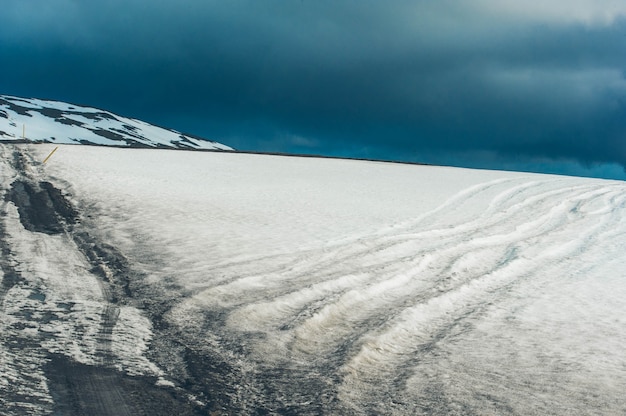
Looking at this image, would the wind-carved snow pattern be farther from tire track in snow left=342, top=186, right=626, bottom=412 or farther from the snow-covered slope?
tire track in snow left=342, top=186, right=626, bottom=412

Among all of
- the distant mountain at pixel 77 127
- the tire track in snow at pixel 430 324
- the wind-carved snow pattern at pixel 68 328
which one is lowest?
the wind-carved snow pattern at pixel 68 328

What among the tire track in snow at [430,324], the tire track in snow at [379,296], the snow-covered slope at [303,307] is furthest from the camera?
the tire track in snow at [379,296]

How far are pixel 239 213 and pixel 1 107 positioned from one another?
15683cm

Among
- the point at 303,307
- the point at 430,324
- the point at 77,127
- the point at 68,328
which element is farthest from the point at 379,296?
the point at 77,127

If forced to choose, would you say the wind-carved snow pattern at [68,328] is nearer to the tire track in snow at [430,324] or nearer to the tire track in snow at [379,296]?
the tire track in snow at [379,296]

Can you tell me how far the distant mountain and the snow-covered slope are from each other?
361 ft

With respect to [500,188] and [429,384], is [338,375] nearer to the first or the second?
[429,384]

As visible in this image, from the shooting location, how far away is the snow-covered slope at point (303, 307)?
572cm

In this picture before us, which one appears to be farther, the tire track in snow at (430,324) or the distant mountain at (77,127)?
the distant mountain at (77,127)

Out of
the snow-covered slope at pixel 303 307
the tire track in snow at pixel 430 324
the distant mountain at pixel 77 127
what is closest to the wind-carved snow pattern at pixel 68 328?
the snow-covered slope at pixel 303 307

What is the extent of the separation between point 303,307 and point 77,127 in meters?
152

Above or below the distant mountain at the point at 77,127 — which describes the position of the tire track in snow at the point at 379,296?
below

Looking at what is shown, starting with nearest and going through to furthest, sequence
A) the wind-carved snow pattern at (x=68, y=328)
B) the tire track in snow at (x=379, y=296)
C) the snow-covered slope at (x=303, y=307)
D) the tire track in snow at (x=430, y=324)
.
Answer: the wind-carved snow pattern at (x=68, y=328)
the snow-covered slope at (x=303, y=307)
the tire track in snow at (x=430, y=324)
the tire track in snow at (x=379, y=296)

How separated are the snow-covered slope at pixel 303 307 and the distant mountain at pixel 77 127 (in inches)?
4326
